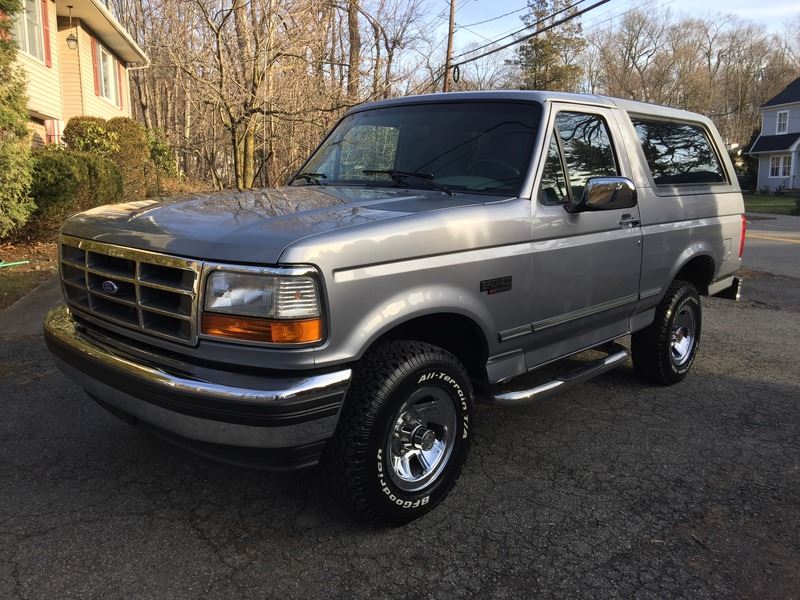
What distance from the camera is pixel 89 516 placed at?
9.83 feet

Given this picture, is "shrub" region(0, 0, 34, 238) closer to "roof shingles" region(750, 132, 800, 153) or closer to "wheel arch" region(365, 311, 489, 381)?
"wheel arch" region(365, 311, 489, 381)

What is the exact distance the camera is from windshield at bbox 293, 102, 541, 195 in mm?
3600

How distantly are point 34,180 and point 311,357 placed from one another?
343 inches

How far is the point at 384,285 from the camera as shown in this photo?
2721 mm

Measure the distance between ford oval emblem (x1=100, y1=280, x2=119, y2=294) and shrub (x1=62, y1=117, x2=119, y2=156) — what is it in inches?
505

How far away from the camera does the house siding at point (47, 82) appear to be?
49.0 ft

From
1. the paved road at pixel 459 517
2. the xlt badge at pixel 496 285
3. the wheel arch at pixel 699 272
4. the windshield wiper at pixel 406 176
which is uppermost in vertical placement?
the windshield wiper at pixel 406 176

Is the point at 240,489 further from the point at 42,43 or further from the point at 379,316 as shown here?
the point at 42,43

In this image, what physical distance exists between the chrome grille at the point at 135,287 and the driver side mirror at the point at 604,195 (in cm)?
206

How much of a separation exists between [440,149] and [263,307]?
1804mm

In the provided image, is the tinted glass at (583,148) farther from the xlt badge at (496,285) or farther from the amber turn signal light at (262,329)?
the amber turn signal light at (262,329)

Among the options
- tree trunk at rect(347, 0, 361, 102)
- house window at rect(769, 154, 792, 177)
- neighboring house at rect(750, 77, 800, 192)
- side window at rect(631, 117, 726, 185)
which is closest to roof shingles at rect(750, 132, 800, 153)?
neighboring house at rect(750, 77, 800, 192)

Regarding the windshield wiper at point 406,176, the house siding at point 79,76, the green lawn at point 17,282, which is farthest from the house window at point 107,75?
the windshield wiper at point 406,176

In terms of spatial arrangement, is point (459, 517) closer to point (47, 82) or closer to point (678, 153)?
point (678, 153)
